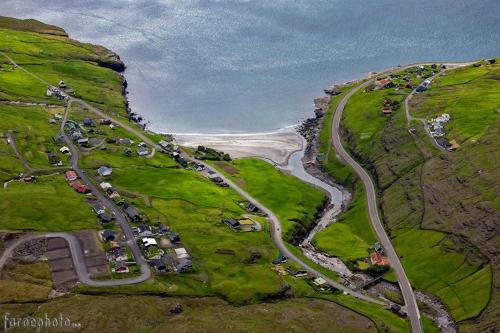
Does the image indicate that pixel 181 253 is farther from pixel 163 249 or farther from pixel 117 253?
pixel 117 253

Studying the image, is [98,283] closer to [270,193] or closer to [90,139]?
[270,193]

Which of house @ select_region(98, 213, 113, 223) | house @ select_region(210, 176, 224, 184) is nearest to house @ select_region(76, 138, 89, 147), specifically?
house @ select_region(210, 176, 224, 184)

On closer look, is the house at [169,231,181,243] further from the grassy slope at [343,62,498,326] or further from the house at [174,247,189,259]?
the grassy slope at [343,62,498,326]

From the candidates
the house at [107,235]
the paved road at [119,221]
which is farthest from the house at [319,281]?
the house at [107,235]

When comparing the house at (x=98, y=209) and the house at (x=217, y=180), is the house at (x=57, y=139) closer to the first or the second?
the house at (x=98, y=209)

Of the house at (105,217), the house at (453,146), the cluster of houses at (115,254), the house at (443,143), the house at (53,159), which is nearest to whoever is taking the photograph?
the cluster of houses at (115,254)

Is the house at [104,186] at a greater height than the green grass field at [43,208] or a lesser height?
greater

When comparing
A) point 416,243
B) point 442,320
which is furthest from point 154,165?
point 442,320
